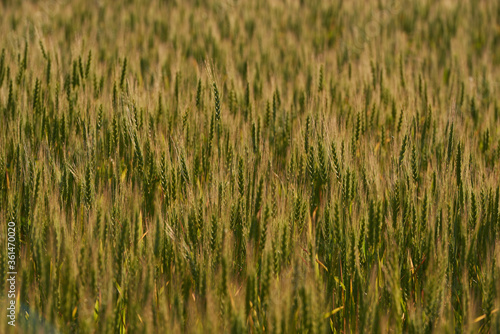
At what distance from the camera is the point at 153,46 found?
13.2 ft

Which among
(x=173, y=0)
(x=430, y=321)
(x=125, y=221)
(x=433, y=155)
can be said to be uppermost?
(x=173, y=0)

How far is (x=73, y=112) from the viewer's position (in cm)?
225

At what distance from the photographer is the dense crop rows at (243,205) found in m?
1.29

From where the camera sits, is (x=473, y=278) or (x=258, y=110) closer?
(x=473, y=278)

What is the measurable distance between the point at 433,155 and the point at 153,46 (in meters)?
2.70

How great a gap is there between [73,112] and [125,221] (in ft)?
3.32

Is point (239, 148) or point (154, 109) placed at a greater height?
point (154, 109)

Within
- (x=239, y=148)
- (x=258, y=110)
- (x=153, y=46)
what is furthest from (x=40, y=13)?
(x=239, y=148)

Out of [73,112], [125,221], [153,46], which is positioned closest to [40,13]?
[153,46]

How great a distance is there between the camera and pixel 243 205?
65.0 inches

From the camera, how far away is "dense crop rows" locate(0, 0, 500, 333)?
4.23 ft

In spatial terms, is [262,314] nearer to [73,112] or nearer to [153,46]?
[73,112]

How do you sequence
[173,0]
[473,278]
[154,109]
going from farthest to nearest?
[173,0], [154,109], [473,278]

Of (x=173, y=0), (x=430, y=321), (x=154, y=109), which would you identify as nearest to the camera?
(x=430, y=321)
